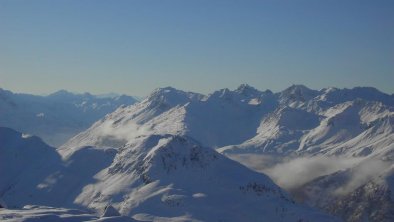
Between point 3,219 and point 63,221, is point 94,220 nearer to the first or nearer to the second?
point 63,221

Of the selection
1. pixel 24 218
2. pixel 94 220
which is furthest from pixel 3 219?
pixel 94 220

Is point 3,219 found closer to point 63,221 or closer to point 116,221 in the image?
point 63,221

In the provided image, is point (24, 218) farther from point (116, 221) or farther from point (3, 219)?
point (116, 221)

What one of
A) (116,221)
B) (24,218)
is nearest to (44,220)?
(24,218)

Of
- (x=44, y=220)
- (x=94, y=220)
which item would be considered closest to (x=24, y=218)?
(x=44, y=220)

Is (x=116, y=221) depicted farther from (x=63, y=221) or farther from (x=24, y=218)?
(x=24, y=218)

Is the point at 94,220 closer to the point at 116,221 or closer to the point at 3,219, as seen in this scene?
the point at 116,221
